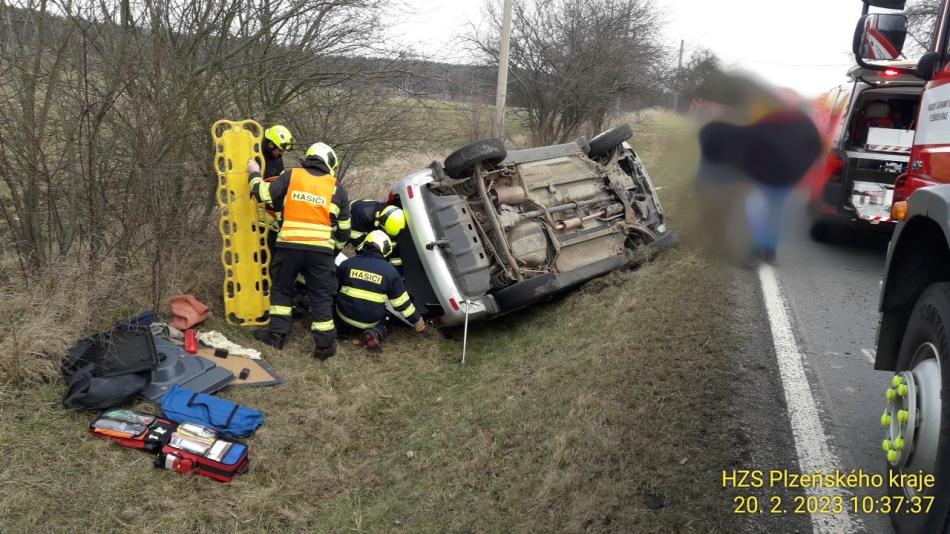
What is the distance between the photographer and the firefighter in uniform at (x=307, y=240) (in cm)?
494

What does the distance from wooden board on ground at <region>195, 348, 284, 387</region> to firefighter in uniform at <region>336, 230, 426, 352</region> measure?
0.94m

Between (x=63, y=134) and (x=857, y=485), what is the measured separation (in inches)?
199

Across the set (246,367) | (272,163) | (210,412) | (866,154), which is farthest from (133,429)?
(866,154)

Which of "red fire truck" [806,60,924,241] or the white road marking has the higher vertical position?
Result: "red fire truck" [806,60,924,241]

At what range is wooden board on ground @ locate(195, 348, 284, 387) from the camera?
14.3ft

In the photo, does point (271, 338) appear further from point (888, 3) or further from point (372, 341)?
point (888, 3)

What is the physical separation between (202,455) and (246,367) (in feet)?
3.80

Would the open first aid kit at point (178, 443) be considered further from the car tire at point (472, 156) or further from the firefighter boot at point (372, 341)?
the car tire at point (472, 156)

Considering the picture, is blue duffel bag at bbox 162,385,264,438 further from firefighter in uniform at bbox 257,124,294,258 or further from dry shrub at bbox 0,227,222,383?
firefighter in uniform at bbox 257,124,294,258

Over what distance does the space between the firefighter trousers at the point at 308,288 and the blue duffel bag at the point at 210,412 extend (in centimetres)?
119

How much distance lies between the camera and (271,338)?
505cm

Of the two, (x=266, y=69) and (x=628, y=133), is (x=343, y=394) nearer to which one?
(x=266, y=69)

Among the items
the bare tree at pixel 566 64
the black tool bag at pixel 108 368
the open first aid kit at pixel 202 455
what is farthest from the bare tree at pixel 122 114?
the bare tree at pixel 566 64

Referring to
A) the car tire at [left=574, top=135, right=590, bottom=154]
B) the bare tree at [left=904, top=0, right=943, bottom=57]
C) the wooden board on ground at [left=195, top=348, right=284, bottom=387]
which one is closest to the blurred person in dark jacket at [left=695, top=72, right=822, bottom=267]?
the car tire at [left=574, top=135, right=590, bottom=154]
